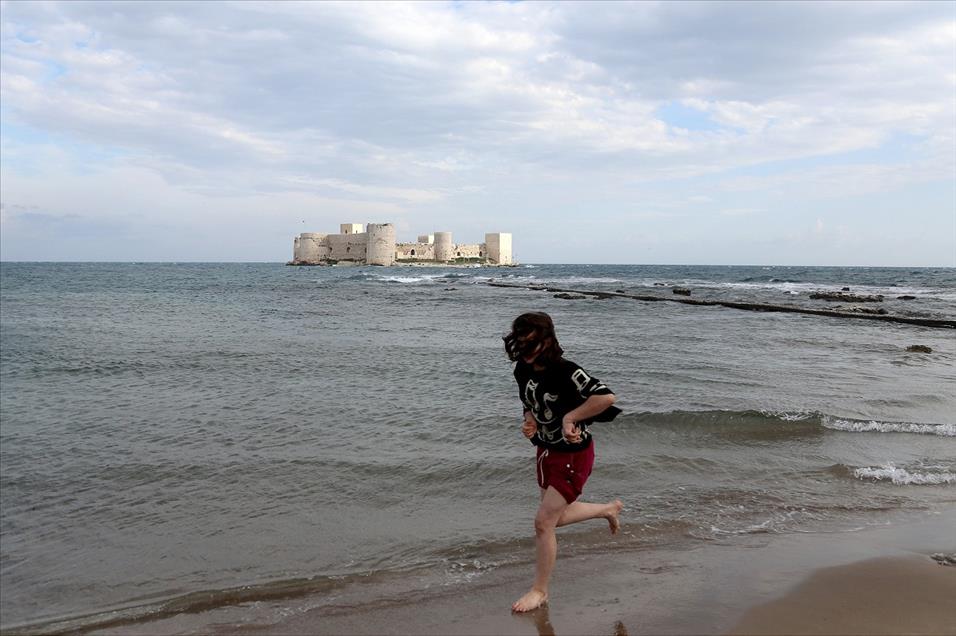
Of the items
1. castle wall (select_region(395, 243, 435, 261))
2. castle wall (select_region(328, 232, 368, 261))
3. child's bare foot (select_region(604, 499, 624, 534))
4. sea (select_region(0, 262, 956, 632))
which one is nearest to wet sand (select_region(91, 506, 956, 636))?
sea (select_region(0, 262, 956, 632))

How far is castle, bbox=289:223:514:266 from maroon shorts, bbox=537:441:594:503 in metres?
98.9

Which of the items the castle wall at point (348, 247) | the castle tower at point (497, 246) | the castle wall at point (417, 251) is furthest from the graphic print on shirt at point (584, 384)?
the castle tower at point (497, 246)

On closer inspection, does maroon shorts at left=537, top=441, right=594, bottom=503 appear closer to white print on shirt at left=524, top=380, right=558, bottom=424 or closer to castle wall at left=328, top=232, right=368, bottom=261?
white print on shirt at left=524, top=380, right=558, bottom=424

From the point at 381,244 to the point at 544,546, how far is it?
99.6 meters

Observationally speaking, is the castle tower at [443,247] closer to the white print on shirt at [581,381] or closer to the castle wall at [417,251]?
the castle wall at [417,251]

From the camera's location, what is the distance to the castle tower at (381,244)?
9944 centimetres

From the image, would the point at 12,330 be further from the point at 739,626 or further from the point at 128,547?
the point at 739,626

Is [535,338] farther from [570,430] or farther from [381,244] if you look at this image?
[381,244]

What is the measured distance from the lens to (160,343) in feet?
48.4

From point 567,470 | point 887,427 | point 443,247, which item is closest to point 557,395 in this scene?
point 567,470

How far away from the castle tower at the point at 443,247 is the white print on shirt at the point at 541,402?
4311 inches

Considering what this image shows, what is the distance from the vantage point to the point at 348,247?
4272 inches

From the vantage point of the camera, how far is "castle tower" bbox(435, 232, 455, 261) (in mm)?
112375

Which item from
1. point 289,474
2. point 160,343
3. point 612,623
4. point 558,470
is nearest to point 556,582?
point 612,623
